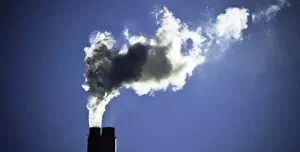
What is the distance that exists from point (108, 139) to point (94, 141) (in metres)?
1.20

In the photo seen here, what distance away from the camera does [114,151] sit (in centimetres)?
4944

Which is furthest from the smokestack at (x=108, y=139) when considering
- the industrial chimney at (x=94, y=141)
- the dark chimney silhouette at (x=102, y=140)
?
the industrial chimney at (x=94, y=141)

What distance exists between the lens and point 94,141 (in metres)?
49.2

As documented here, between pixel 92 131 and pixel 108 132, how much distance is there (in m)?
1.40

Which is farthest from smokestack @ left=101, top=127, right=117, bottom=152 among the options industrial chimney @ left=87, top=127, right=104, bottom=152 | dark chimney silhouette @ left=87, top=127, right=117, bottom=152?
industrial chimney @ left=87, top=127, right=104, bottom=152

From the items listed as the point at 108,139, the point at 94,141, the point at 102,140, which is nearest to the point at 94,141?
the point at 94,141

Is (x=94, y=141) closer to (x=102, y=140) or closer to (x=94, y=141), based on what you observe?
(x=94, y=141)

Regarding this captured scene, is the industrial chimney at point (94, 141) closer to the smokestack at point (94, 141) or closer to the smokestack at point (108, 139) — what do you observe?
the smokestack at point (94, 141)

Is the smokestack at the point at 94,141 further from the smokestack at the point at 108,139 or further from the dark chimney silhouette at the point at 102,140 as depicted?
the smokestack at the point at 108,139

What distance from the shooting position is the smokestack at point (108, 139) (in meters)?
49.0

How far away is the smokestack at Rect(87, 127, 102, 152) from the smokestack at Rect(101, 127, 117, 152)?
35 cm

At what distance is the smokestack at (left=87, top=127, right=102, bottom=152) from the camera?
1928 inches

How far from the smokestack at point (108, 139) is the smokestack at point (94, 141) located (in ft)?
1.14

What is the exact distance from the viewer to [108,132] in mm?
49625
